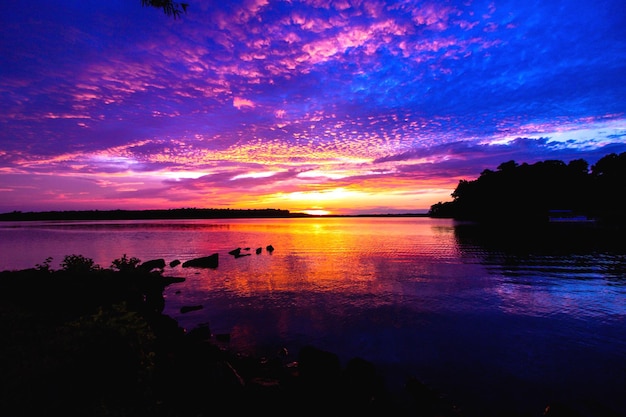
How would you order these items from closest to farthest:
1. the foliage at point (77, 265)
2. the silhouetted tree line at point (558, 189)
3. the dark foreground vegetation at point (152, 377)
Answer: the dark foreground vegetation at point (152, 377), the foliage at point (77, 265), the silhouetted tree line at point (558, 189)

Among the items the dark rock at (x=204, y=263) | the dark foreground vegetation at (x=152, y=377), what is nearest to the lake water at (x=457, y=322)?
the dark foreground vegetation at (x=152, y=377)

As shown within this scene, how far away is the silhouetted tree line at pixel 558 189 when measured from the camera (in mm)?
150875

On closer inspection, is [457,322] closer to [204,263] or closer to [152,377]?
[152,377]

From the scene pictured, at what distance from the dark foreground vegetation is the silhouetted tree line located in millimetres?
176400

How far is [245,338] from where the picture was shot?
59.8 feet

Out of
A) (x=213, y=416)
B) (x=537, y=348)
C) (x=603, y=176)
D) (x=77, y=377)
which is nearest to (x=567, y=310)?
(x=537, y=348)

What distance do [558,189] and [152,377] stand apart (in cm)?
20826

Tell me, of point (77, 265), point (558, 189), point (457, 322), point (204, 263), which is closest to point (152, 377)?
point (457, 322)

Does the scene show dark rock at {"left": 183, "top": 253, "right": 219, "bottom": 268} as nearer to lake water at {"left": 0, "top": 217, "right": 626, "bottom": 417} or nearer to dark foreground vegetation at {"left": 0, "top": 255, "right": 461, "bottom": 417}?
lake water at {"left": 0, "top": 217, "right": 626, "bottom": 417}

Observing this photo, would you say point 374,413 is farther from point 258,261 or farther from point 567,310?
point 258,261

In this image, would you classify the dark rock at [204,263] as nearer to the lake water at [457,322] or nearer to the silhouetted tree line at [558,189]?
the lake water at [457,322]

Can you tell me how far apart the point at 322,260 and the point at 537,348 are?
35007 mm

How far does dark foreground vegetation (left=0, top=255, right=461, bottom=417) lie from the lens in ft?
24.6

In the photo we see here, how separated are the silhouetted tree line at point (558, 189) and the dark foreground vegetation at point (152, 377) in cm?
17640
